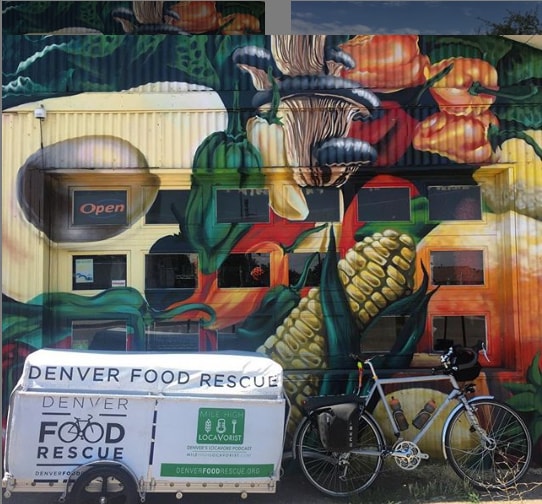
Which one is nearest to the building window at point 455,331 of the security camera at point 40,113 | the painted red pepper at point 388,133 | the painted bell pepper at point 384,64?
the painted red pepper at point 388,133

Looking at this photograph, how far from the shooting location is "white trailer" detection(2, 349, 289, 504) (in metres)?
3.89

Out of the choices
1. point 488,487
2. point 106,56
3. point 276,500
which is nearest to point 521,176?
point 488,487

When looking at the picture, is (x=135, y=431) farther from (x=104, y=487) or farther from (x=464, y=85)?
(x=464, y=85)

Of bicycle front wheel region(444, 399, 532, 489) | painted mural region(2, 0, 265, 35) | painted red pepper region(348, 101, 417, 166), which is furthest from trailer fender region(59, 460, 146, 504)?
painted mural region(2, 0, 265, 35)

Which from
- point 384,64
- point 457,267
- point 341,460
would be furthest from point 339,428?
point 384,64

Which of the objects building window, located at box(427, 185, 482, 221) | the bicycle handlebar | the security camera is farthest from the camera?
building window, located at box(427, 185, 482, 221)

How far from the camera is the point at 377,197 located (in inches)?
208

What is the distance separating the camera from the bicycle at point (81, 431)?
3934 mm

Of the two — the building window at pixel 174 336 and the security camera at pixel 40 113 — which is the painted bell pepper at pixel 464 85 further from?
the security camera at pixel 40 113

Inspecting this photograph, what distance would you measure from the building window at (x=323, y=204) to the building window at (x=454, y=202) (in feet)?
2.99

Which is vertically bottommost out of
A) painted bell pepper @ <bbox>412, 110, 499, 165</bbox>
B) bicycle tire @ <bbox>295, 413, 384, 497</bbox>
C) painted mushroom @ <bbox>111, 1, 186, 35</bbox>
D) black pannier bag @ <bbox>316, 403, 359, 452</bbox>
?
bicycle tire @ <bbox>295, 413, 384, 497</bbox>

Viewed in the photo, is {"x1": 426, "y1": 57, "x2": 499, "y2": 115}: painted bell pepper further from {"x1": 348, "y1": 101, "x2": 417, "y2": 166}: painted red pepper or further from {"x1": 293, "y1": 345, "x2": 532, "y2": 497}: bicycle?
{"x1": 293, "y1": 345, "x2": 532, "y2": 497}: bicycle

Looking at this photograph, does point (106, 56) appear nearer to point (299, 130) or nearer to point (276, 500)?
point (299, 130)

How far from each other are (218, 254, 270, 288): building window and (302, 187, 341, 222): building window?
0.69 metres
